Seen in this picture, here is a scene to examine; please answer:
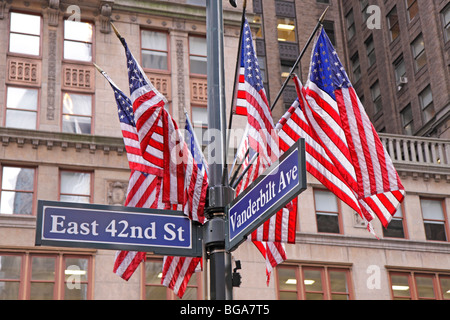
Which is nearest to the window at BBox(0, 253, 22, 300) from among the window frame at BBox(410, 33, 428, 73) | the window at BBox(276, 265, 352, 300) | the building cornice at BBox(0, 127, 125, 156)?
the building cornice at BBox(0, 127, 125, 156)

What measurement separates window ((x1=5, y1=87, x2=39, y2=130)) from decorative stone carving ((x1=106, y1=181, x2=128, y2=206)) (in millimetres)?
3747

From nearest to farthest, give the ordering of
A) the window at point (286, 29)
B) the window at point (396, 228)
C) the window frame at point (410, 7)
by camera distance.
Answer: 1. the window at point (396, 228)
2. the window frame at point (410, 7)
3. the window at point (286, 29)

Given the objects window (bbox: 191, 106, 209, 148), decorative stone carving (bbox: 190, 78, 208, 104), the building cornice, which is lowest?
the building cornice

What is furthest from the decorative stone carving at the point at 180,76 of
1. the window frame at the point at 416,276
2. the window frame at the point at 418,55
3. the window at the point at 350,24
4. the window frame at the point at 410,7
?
the window at the point at 350,24

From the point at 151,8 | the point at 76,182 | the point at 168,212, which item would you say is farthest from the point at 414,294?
the point at 168,212

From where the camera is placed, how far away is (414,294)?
30.1 m

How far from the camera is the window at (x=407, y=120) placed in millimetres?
47375

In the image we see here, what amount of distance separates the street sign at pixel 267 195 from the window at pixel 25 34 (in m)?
23.0

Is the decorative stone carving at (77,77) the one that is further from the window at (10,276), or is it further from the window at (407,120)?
the window at (407,120)

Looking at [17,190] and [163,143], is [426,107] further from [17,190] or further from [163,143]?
[163,143]

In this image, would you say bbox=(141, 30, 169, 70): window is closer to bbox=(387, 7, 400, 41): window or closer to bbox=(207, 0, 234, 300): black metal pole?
bbox=(207, 0, 234, 300): black metal pole

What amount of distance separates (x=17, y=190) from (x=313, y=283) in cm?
1183

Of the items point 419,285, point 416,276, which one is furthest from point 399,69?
point 419,285

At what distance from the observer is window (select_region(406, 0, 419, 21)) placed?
4716cm
